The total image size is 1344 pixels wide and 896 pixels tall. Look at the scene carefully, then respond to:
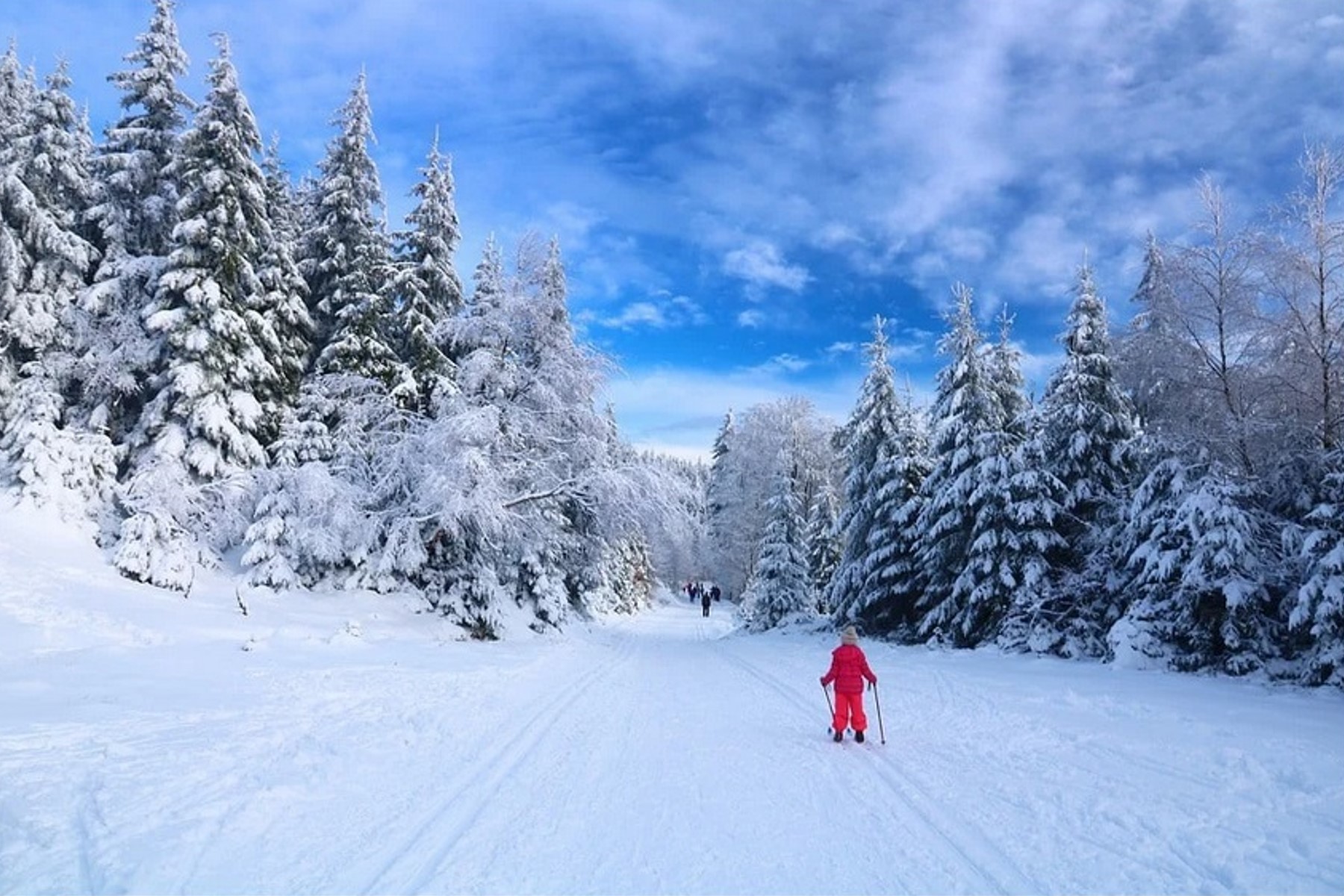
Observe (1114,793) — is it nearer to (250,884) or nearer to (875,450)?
(250,884)

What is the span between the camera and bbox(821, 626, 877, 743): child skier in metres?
8.77

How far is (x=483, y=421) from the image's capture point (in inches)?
765

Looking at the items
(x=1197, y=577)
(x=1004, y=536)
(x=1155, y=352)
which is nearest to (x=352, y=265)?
(x=1004, y=536)

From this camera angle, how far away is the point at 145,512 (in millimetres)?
17281

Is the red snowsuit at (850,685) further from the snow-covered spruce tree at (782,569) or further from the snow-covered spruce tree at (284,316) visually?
the snow-covered spruce tree at (782,569)

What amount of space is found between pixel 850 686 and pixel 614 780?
10.8 ft

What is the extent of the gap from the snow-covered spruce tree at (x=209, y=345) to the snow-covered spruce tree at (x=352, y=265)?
2127mm

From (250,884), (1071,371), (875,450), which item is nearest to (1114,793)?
(250,884)

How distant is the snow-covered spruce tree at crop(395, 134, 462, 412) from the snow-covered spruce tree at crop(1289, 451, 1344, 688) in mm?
19243

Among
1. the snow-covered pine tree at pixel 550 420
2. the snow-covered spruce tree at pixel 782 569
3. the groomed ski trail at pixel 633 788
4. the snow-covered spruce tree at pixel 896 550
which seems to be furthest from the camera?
the snow-covered spruce tree at pixel 782 569

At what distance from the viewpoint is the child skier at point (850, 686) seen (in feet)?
28.8

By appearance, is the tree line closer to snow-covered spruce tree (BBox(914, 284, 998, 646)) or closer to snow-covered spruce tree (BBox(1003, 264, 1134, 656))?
snow-covered spruce tree (BBox(914, 284, 998, 646))

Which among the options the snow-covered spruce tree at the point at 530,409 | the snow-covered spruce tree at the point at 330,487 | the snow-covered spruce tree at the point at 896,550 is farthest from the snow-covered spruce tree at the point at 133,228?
the snow-covered spruce tree at the point at 896,550

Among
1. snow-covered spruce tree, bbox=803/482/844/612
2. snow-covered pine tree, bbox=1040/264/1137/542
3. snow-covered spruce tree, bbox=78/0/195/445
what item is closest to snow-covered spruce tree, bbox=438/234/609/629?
snow-covered spruce tree, bbox=78/0/195/445
